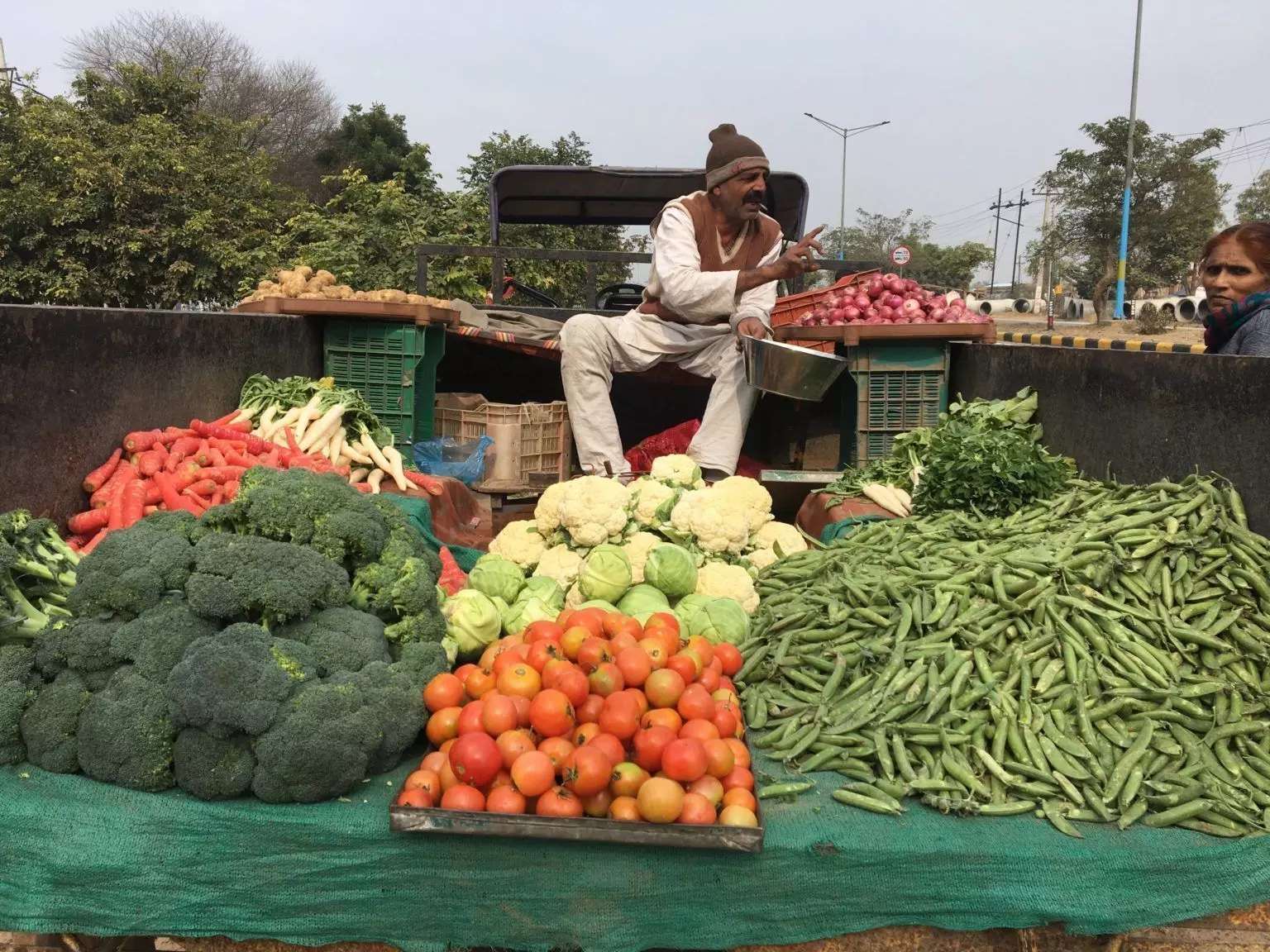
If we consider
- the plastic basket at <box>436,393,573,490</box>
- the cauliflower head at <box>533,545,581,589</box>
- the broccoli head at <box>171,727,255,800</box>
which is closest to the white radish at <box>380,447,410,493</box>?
the plastic basket at <box>436,393,573,490</box>

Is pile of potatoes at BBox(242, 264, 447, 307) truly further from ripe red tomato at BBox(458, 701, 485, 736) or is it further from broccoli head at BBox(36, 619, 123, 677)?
ripe red tomato at BBox(458, 701, 485, 736)

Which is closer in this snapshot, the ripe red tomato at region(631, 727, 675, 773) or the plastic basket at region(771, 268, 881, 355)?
the ripe red tomato at region(631, 727, 675, 773)

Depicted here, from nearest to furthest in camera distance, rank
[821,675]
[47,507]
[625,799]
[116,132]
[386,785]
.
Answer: [625,799], [386,785], [821,675], [47,507], [116,132]

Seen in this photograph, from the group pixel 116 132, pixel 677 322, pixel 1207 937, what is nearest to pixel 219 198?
pixel 116 132

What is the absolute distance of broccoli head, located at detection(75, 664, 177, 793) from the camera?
2203 mm

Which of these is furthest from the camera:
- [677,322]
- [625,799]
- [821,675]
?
[677,322]

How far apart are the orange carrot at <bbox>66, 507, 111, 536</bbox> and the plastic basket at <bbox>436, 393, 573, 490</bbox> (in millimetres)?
2550

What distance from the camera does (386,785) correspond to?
2.35 meters

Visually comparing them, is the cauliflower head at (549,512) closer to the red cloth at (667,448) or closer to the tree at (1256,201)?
the red cloth at (667,448)

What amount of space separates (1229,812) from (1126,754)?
25 centimetres

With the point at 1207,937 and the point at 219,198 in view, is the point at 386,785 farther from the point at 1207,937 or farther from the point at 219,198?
the point at 219,198

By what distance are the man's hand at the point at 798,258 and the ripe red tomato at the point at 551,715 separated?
3.75 meters

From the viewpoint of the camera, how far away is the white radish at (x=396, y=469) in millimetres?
5153

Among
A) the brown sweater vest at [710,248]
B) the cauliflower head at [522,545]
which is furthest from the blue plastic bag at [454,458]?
the cauliflower head at [522,545]
